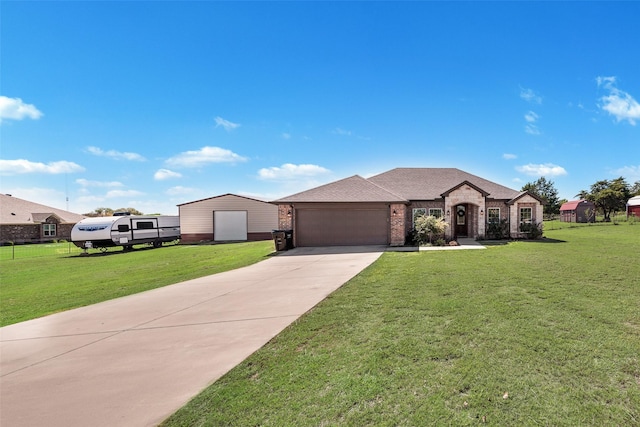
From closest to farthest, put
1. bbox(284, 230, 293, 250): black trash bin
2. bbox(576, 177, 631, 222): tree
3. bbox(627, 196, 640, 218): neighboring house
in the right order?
bbox(284, 230, 293, 250): black trash bin
bbox(627, 196, 640, 218): neighboring house
bbox(576, 177, 631, 222): tree

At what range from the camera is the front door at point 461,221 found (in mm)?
20469

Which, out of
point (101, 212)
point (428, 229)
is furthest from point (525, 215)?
point (101, 212)

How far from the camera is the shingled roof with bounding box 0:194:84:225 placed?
32344 mm

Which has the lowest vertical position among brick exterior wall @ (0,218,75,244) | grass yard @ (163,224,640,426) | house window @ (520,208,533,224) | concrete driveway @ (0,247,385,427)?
concrete driveway @ (0,247,385,427)

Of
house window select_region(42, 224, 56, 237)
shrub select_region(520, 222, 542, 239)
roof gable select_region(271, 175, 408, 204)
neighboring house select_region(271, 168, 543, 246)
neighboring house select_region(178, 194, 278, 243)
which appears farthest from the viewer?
house window select_region(42, 224, 56, 237)

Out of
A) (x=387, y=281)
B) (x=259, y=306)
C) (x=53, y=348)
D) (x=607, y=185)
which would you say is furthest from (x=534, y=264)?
(x=607, y=185)

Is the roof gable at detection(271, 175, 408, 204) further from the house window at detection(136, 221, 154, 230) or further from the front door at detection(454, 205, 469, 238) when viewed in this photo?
the house window at detection(136, 221, 154, 230)

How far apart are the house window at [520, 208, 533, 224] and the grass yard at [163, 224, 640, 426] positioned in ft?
46.8

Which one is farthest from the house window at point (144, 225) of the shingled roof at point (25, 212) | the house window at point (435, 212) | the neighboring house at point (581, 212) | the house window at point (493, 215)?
the neighboring house at point (581, 212)

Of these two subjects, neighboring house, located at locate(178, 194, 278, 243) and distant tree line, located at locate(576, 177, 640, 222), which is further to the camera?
distant tree line, located at locate(576, 177, 640, 222)

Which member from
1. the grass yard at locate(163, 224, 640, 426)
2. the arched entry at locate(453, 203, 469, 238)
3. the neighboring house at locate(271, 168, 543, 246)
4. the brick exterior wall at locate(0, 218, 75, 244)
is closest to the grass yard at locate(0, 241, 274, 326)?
the neighboring house at locate(271, 168, 543, 246)

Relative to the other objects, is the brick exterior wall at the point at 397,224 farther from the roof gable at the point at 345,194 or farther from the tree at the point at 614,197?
the tree at the point at 614,197

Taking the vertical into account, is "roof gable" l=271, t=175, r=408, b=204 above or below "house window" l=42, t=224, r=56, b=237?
above

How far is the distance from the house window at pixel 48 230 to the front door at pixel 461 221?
43001mm
